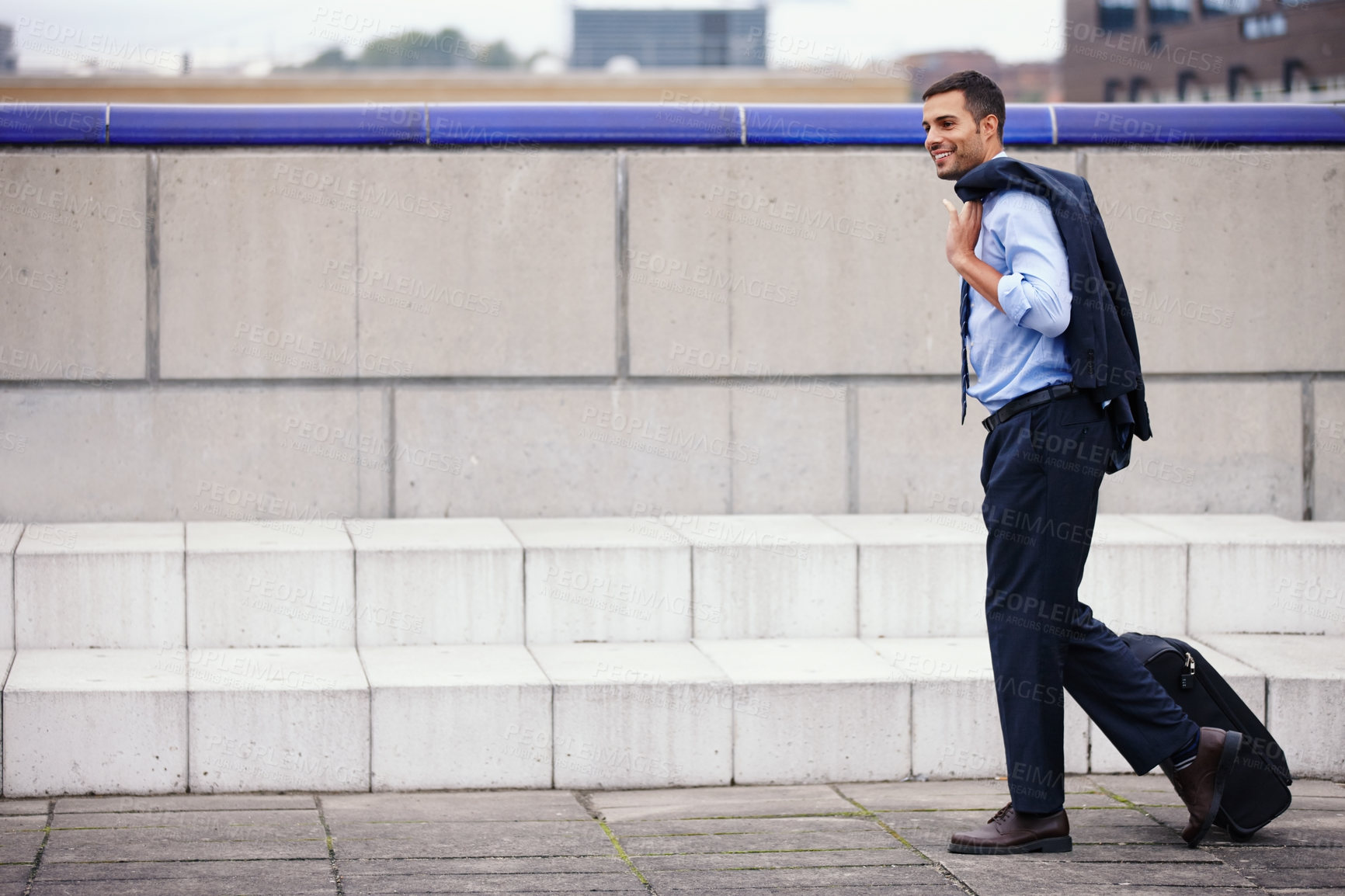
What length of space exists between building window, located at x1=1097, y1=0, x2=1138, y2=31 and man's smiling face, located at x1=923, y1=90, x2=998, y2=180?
6583 centimetres

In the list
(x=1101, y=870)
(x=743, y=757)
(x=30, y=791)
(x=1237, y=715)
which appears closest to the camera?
(x=1101, y=870)

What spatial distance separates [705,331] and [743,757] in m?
2.26

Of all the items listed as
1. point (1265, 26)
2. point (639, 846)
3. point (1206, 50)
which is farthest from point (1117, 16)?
point (639, 846)

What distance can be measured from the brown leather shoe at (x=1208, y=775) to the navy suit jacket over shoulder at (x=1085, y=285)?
2.84 feet

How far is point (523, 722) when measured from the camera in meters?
4.64

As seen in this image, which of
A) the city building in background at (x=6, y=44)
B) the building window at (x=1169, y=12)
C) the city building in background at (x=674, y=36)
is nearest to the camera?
the city building in background at (x=6, y=44)

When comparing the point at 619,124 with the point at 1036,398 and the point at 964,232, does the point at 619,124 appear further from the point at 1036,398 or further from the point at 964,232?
the point at 1036,398

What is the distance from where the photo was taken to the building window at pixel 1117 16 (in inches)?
2552

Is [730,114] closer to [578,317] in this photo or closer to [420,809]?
[578,317]

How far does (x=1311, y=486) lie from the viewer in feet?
21.4

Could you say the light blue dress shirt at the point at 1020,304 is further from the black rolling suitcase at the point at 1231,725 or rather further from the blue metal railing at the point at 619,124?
the blue metal railing at the point at 619,124

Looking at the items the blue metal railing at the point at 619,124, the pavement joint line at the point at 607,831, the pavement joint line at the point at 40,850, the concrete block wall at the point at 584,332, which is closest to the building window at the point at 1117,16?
the blue metal railing at the point at 619,124

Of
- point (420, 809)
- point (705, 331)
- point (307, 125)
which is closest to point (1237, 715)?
point (420, 809)

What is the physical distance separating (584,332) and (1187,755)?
3322 millimetres
